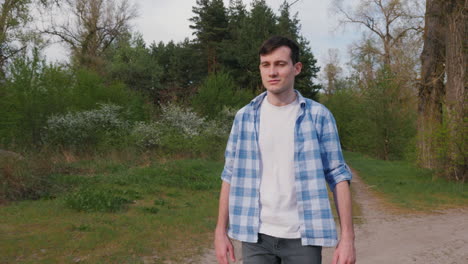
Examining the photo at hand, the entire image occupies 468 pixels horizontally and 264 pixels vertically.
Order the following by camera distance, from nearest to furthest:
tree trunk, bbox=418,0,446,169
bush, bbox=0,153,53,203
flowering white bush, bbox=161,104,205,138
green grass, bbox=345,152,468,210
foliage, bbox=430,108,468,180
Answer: bush, bbox=0,153,53,203 < green grass, bbox=345,152,468,210 < foliage, bbox=430,108,468,180 < tree trunk, bbox=418,0,446,169 < flowering white bush, bbox=161,104,205,138

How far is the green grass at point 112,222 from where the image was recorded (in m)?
6.08

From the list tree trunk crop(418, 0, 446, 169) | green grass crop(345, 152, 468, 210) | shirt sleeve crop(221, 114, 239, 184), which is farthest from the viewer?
tree trunk crop(418, 0, 446, 169)

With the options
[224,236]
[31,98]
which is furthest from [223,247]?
[31,98]

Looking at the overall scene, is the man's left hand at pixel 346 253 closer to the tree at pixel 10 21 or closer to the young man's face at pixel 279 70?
the young man's face at pixel 279 70

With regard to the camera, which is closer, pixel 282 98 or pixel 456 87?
pixel 282 98

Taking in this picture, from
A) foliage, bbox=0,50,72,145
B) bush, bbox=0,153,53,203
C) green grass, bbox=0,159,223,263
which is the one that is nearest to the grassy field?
green grass, bbox=0,159,223,263

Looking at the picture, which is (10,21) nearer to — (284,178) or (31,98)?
(31,98)

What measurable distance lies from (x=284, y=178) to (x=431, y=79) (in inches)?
639

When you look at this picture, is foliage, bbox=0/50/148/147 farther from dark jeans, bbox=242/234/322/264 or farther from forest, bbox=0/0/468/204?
dark jeans, bbox=242/234/322/264

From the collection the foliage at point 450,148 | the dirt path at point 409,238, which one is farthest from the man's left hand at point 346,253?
the foliage at point 450,148

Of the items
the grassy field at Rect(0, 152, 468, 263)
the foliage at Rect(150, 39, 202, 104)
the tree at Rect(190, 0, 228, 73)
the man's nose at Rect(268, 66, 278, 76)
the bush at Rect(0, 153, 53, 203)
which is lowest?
the grassy field at Rect(0, 152, 468, 263)

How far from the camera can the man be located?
2.42 meters

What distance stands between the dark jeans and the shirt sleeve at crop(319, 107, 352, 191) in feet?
1.25

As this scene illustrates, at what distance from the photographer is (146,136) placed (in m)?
21.5
